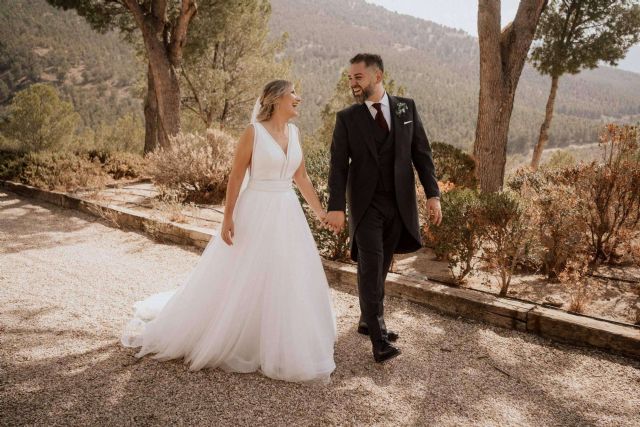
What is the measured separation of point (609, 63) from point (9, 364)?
23.9 meters

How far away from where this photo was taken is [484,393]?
9.33ft

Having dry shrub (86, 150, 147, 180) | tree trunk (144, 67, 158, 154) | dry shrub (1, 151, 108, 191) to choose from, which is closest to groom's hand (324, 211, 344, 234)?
dry shrub (1, 151, 108, 191)

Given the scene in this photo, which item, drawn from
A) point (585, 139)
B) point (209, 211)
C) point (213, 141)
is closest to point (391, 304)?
point (209, 211)

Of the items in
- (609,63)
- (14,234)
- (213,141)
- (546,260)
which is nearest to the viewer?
(546,260)

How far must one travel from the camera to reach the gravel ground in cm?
255

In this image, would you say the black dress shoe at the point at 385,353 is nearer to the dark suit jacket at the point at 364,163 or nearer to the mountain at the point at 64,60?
the dark suit jacket at the point at 364,163

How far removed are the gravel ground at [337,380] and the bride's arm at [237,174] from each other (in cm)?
98

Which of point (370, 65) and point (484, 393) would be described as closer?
point (484, 393)

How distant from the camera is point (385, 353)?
3109 mm

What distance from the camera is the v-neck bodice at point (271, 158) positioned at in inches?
122

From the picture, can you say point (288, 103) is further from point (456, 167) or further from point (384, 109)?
point (456, 167)

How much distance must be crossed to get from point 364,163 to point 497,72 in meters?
5.46

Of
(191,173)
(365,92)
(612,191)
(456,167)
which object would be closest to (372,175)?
(365,92)

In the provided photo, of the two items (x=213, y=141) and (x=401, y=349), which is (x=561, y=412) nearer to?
(x=401, y=349)
